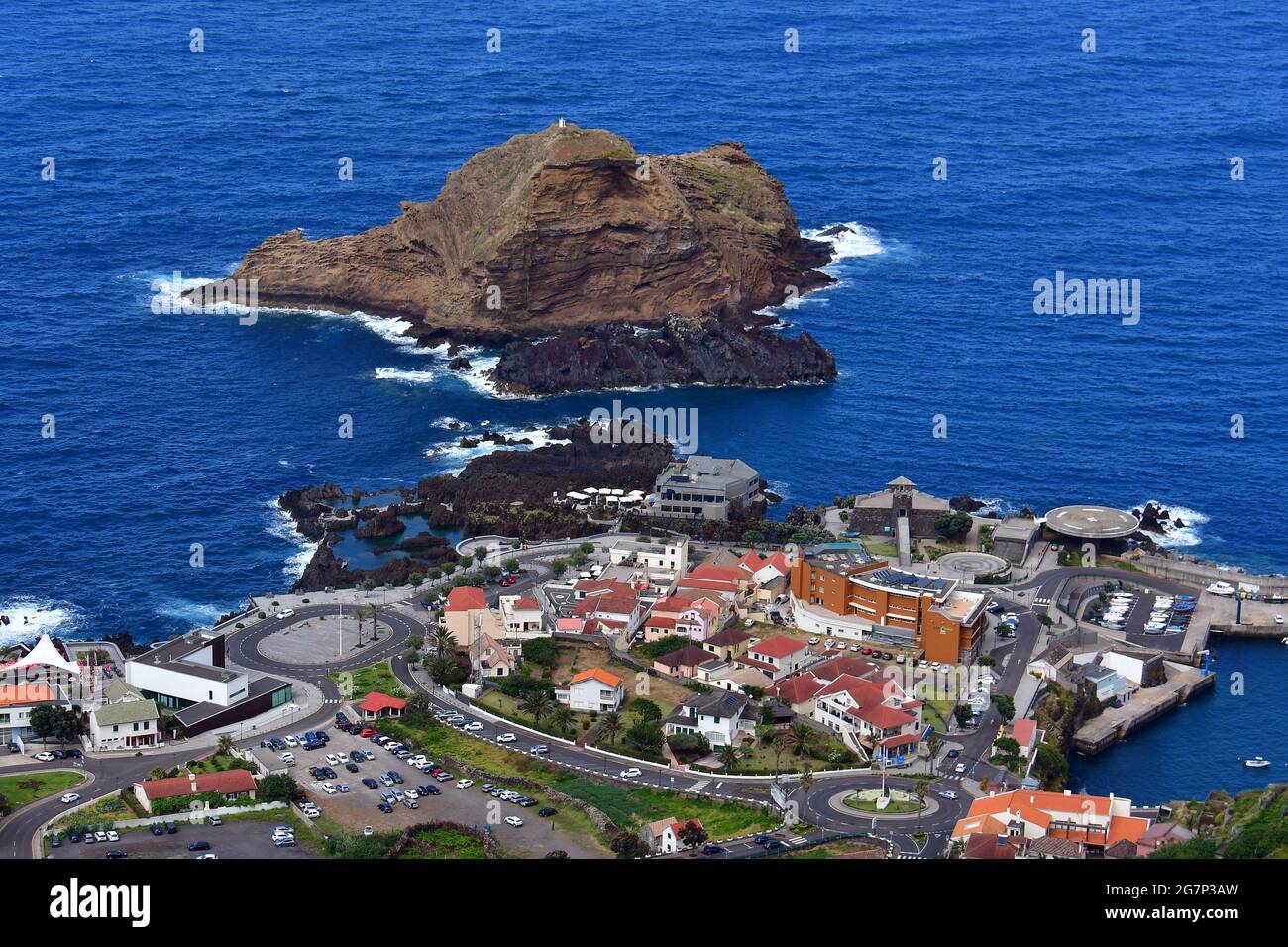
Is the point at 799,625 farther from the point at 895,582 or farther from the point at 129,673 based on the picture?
the point at 129,673

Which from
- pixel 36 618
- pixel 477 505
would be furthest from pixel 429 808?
pixel 477 505

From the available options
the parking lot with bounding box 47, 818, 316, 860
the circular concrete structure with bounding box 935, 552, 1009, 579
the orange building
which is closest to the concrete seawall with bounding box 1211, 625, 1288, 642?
the circular concrete structure with bounding box 935, 552, 1009, 579

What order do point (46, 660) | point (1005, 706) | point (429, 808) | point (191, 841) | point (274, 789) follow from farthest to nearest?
1. point (46, 660)
2. point (1005, 706)
3. point (274, 789)
4. point (429, 808)
5. point (191, 841)

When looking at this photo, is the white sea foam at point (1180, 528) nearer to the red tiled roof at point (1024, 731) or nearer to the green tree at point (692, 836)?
the red tiled roof at point (1024, 731)

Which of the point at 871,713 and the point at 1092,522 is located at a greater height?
the point at 1092,522

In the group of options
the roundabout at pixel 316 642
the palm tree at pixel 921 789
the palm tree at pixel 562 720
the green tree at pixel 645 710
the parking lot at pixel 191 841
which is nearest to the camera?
the parking lot at pixel 191 841

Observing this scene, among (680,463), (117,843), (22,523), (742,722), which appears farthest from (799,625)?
(22,523)

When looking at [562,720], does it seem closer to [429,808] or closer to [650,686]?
[650,686]

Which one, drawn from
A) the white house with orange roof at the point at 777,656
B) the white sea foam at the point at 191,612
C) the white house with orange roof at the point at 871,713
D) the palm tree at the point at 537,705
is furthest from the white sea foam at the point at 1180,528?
the white sea foam at the point at 191,612
